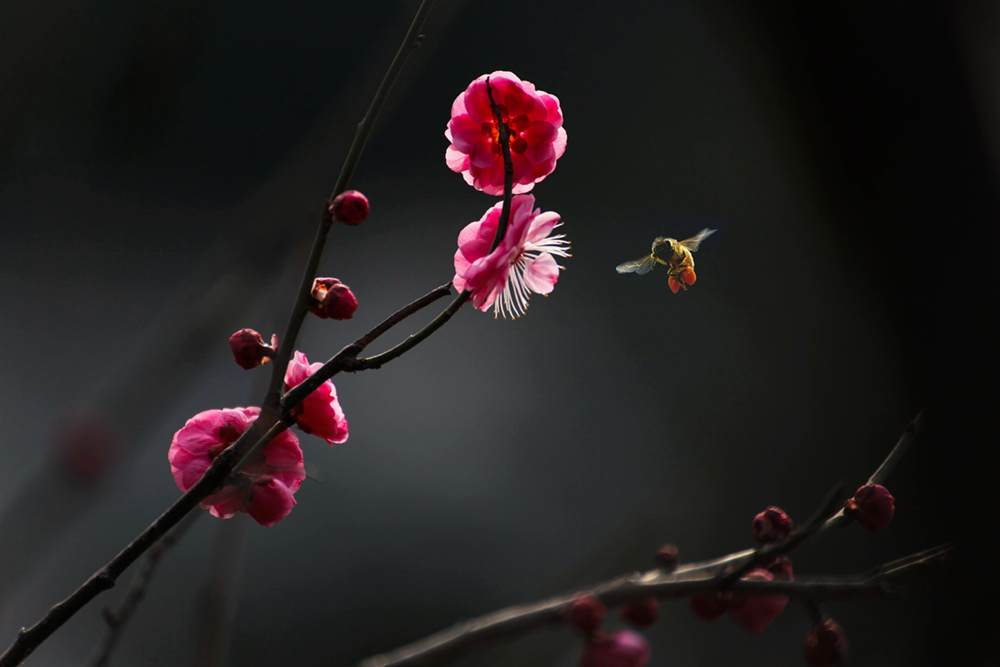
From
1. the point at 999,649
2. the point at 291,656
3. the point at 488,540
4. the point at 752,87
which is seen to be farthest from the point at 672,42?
the point at 291,656

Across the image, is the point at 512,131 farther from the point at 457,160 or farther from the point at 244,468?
the point at 244,468

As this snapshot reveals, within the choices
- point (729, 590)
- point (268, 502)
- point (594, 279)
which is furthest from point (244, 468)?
point (594, 279)

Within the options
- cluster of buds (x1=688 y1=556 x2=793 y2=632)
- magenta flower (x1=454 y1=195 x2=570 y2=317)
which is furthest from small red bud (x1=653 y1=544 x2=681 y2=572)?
magenta flower (x1=454 y1=195 x2=570 y2=317)

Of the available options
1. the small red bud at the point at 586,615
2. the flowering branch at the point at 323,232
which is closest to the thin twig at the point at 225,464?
the flowering branch at the point at 323,232

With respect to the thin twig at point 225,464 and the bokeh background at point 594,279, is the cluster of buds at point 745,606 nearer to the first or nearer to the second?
the thin twig at point 225,464

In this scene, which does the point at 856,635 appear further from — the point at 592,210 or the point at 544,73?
the point at 544,73
